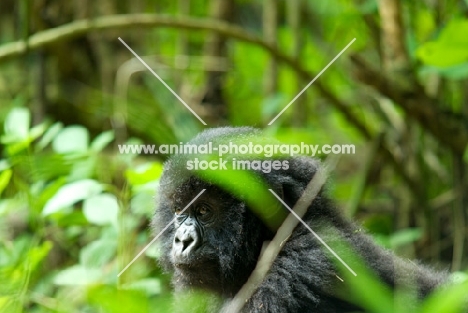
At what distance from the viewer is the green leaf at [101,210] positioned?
2.50m

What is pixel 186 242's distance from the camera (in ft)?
8.47

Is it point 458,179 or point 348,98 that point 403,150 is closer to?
point 458,179

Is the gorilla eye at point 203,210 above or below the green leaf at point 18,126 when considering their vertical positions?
below

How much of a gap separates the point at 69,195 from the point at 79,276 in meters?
0.40

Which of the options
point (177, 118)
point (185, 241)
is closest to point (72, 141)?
point (185, 241)

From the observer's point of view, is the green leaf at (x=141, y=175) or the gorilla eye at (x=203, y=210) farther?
the gorilla eye at (x=203, y=210)

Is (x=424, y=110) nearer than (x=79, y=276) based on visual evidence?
No

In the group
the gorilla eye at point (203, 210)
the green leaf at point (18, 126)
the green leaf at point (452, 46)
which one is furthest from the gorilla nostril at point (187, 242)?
the green leaf at point (452, 46)

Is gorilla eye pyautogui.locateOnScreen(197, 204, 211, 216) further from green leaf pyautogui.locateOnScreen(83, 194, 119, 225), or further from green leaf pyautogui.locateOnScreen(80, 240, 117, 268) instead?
green leaf pyautogui.locateOnScreen(80, 240, 117, 268)

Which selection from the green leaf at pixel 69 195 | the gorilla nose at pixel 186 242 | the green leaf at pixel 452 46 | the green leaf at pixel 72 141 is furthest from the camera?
the green leaf at pixel 72 141

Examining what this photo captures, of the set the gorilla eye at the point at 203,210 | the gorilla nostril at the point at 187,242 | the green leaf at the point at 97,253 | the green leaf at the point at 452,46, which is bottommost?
the green leaf at the point at 97,253

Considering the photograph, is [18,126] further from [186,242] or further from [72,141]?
[186,242]

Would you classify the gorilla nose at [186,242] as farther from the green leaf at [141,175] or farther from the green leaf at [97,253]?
the green leaf at [97,253]

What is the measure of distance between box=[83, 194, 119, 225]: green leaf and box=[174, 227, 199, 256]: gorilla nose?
0.26 meters
